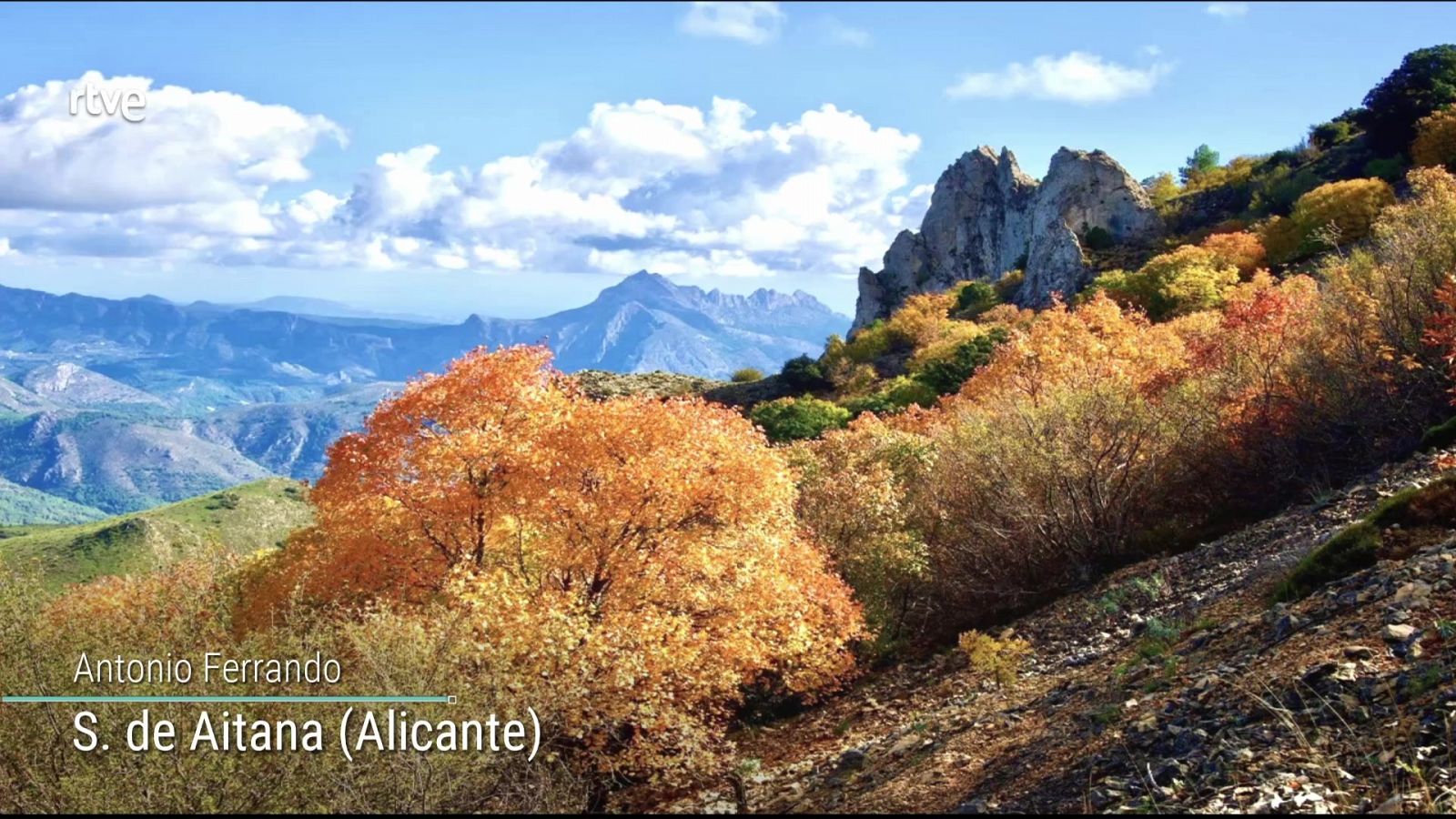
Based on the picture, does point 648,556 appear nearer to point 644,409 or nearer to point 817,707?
point 644,409

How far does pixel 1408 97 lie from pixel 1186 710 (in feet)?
333

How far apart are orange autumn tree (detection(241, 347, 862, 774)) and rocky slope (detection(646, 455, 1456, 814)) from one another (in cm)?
227

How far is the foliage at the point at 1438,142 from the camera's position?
76000mm

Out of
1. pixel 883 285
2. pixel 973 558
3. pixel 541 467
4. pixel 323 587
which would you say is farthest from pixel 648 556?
pixel 883 285

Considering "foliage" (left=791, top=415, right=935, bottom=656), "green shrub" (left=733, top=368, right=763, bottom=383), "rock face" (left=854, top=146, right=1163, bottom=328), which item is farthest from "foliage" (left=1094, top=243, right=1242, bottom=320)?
"green shrub" (left=733, top=368, right=763, bottom=383)

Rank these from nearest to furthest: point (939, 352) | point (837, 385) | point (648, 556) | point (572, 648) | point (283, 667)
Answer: point (283, 667), point (572, 648), point (648, 556), point (939, 352), point (837, 385)

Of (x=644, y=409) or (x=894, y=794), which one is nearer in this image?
(x=894, y=794)

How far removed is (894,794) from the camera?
15.9m

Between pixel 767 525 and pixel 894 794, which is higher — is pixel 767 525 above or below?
above

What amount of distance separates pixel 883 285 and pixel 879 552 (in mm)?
121329

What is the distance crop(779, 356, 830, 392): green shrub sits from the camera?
104 metres

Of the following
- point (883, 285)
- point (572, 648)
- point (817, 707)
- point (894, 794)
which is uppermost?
point (883, 285)

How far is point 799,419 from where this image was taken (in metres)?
70.3

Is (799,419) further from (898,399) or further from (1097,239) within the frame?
(1097,239)
